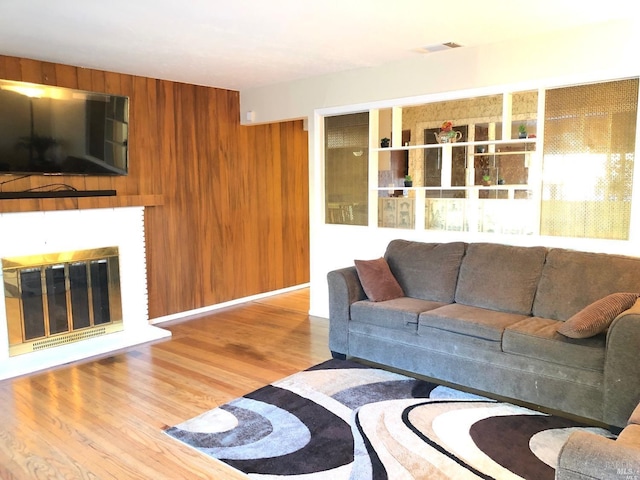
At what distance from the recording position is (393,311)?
12.0 ft

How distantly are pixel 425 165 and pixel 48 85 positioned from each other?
3.57 metres

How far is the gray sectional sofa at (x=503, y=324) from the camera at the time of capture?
2797mm

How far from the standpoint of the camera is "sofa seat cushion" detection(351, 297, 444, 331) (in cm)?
359

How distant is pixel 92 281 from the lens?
4512mm

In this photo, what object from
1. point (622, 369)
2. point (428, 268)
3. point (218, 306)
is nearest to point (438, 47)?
point (428, 268)

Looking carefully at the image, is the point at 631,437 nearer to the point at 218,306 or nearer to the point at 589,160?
the point at 589,160

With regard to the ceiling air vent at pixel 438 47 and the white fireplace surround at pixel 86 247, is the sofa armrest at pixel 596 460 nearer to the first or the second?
the ceiling air vent at pixel 438 47

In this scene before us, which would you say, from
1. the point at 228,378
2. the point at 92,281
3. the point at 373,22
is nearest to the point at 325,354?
the point at 228,378

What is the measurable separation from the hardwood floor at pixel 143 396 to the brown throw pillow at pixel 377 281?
2.20ft

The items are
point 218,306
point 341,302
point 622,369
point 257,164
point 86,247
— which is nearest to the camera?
point 622,369

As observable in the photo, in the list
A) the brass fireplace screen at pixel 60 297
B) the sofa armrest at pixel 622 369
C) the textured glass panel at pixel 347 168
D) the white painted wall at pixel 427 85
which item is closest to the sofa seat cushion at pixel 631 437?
the sofa armrest at pixel 622 369

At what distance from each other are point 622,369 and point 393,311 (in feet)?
4.82

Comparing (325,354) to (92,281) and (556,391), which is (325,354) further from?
(92,281)

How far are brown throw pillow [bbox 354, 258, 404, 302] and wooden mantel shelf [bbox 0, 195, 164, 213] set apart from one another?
2.16 metres
